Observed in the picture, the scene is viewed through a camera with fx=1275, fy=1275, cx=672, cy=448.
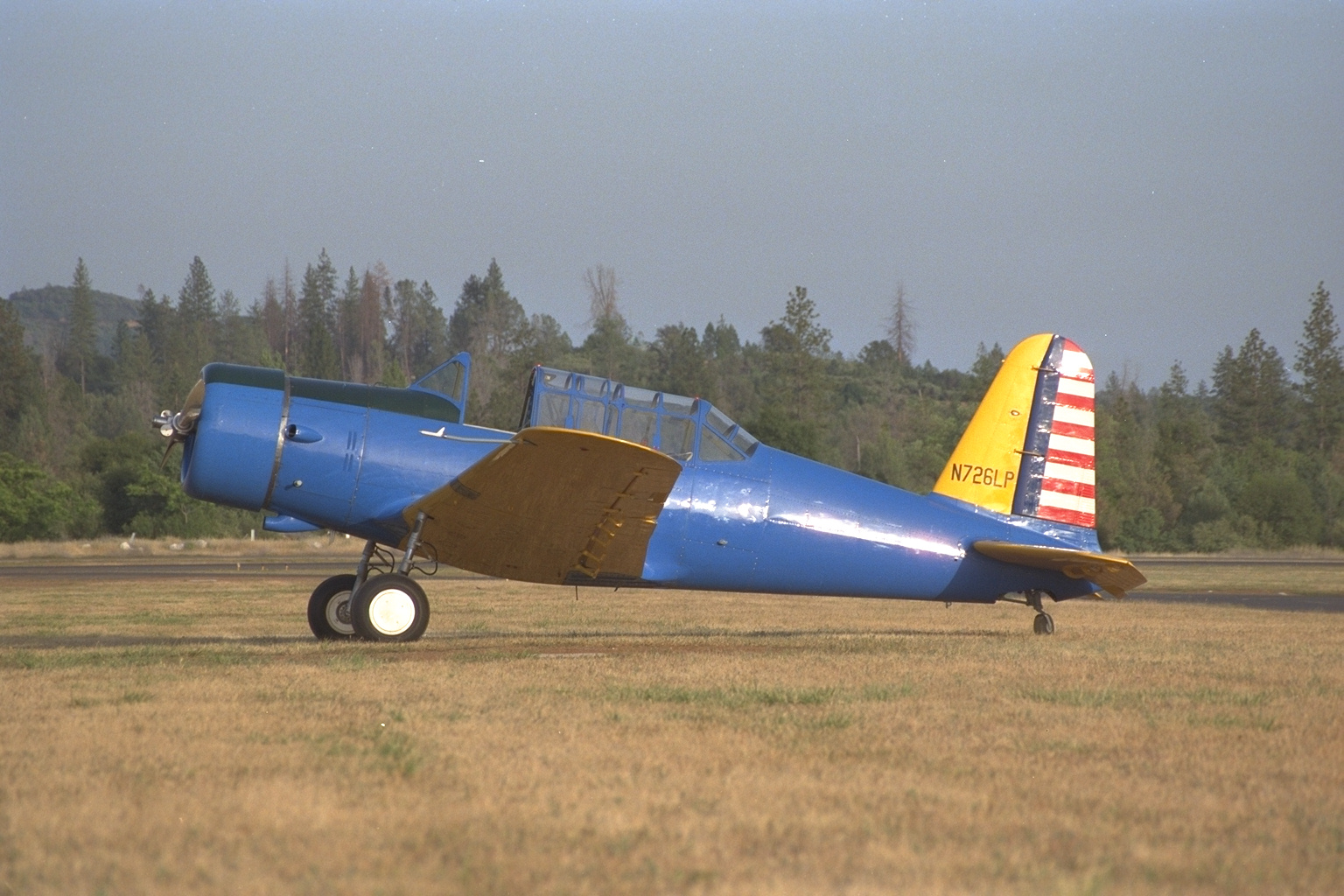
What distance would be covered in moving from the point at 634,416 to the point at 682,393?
61.9m

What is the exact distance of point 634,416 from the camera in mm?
10086

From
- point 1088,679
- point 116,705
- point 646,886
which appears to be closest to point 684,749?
point 646,886

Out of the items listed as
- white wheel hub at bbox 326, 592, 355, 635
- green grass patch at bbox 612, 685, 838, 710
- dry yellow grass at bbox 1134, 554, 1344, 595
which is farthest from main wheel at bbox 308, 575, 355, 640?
dry yellow grass at bbox 1134, 554, 1344, 595

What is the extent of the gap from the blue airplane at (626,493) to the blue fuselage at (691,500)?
0.01 metres

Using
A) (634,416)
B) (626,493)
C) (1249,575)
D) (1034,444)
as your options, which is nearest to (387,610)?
(626,493)

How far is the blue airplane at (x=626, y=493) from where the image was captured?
940 cm

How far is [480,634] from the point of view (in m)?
11.3

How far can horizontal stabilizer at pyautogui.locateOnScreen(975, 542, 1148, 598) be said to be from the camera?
10.7m

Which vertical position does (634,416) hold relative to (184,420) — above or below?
above

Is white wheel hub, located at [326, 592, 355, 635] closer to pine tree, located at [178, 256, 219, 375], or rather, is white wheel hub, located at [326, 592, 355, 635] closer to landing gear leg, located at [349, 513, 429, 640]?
landing gear leg, located at [349, 513, 429, 640]

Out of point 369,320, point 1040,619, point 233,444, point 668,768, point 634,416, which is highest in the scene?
point 369,320

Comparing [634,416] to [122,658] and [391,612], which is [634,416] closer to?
[391,612]

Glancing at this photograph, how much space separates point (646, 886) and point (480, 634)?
324 inches

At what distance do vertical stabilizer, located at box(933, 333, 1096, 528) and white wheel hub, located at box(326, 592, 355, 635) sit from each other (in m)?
5.33
